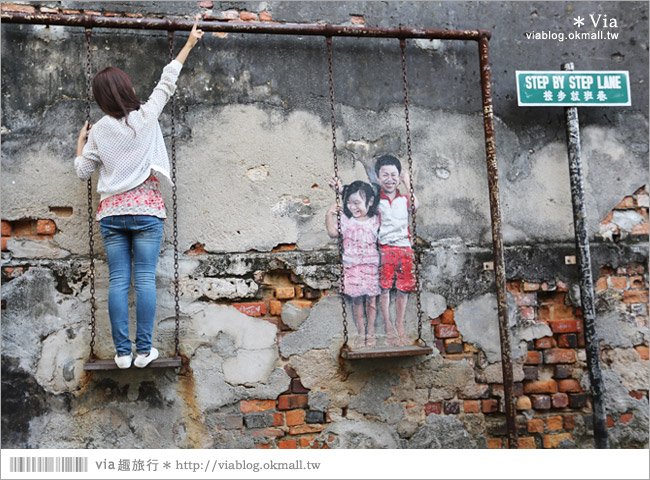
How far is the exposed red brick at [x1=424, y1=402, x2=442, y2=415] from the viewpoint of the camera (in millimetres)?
3207

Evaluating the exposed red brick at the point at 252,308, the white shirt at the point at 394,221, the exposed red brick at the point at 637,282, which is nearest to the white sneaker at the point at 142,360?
the exposed red brick at the point at 252,308

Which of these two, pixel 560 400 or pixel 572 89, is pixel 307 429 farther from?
pixel 572 89

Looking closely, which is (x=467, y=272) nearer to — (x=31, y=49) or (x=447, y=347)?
(x=447, y=347)

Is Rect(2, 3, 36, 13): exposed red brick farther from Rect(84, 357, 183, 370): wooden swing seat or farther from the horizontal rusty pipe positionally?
Rect(84, 357, 183, 370): wooden swing seat

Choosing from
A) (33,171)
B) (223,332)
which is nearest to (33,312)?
(33,171)

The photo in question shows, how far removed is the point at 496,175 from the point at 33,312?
2524mm

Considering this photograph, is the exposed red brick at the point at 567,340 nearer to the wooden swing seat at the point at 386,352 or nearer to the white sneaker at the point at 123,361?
the wooden swing seat at the point at 386,352

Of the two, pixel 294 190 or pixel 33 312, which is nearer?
pixel 33 312

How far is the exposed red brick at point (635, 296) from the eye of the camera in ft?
11.1

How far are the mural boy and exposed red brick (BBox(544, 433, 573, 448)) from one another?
969mm

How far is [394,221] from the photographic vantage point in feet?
10.7

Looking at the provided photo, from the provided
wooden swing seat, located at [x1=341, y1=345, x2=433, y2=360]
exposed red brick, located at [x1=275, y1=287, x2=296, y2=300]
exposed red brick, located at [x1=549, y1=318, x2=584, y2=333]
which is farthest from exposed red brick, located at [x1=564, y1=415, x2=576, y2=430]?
exposed red brick, located at [x1=275, y1=287, x2=296, y2=300]

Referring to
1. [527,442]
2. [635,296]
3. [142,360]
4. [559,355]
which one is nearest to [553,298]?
[559,355]

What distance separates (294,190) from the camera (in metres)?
3.21
